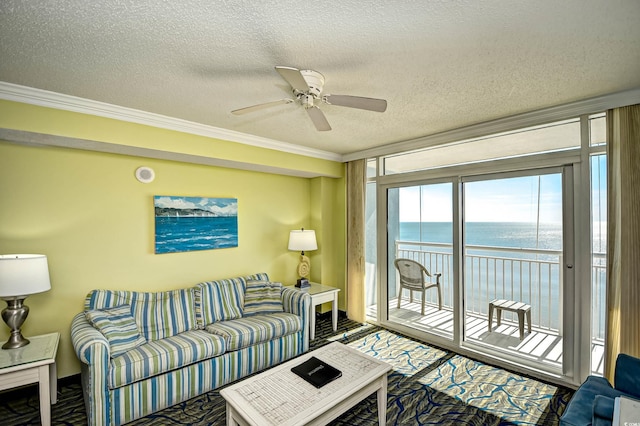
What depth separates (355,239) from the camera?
447 cm

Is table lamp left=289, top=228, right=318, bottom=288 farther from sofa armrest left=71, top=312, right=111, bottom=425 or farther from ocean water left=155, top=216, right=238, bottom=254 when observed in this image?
sofa armrest left=71, top=312, right=111, bottom=425

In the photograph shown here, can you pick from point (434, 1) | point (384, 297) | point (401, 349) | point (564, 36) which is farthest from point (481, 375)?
point (434, 1)

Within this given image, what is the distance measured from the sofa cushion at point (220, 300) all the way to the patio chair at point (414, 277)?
2.16 m

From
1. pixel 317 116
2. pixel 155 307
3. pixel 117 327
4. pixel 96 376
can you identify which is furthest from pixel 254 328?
pixel 317 116

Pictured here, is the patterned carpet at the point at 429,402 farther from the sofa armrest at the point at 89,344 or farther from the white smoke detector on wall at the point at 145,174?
the white smoke detector on wall at the point at 145,174

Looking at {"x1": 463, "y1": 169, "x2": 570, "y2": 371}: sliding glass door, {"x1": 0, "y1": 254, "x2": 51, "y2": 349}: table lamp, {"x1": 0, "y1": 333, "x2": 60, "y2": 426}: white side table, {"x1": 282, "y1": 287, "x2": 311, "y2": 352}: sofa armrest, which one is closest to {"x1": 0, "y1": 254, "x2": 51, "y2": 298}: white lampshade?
{"x1": 0, "y1": 254, "x2": 51, "y2": 349}: table lamp

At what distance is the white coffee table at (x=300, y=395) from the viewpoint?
1.73 meters

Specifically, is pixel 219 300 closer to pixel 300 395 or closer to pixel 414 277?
pixel 300 395

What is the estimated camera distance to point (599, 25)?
1.56 metres

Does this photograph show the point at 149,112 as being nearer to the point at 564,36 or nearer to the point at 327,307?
the point at 564,36

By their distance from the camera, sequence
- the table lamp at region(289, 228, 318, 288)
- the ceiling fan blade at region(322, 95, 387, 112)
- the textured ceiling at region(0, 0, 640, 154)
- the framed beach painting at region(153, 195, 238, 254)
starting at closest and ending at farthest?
the textured ceiling at region(0, 0, 640, 154) < the ceiling fan blade at region(322, 95, 387, 112) < the framed beach painting at region(153, 195, 238, 254) < the table lamp at region(289, 228, 318, 288)

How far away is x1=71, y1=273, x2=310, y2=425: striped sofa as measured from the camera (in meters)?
2.20

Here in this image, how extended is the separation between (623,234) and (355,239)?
284 cm

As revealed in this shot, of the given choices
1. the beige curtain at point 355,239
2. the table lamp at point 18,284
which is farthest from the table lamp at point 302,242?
the table lamp at point 18,284
